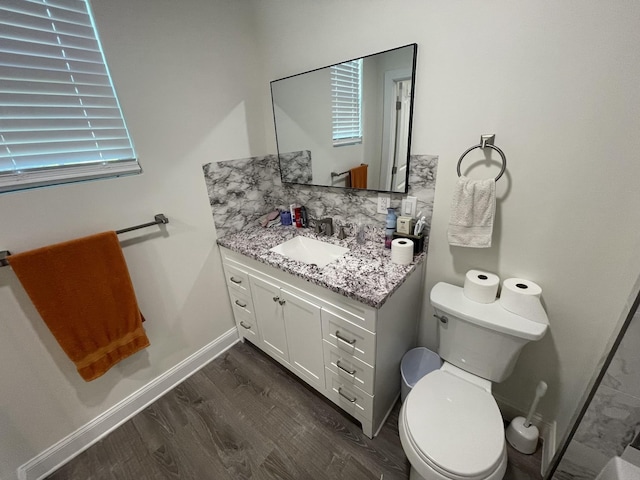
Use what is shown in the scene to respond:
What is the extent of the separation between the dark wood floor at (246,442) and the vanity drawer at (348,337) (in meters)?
0.53

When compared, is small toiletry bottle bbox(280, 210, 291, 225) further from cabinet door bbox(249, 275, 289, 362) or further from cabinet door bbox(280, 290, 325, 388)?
cabinet door bbox(280, 290, 325, 388)

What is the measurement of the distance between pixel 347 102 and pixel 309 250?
910 millimetres

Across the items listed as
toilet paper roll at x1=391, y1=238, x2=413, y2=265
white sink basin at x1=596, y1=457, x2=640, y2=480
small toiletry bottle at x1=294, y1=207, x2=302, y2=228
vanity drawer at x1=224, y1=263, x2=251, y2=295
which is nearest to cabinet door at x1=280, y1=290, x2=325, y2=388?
vanity drawer at x1=224, y1=263, x2=251, y2=295

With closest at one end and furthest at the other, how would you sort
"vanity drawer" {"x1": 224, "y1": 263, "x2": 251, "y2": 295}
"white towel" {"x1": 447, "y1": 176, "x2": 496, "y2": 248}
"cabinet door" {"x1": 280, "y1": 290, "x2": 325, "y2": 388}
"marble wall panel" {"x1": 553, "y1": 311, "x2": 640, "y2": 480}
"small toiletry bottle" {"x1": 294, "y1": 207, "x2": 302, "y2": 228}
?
"marble wall panel" {"x1": 553, "y1": 311, "x2": 640, "y2": 480} → "white towel" {"x1": 447, "y1": 176, "x2": 496, "y2": 248} → "cabinet door" {"x1": 280, "y1": 290, "x2": 325, "y2": 388} → "vanity drawer" {"x1": 224, "y1": 263, "x2": 251, "y2": 295} → "small toiletry bottle" {"x1": 294, "y1": 207, "x2": 302, "y2": 228}

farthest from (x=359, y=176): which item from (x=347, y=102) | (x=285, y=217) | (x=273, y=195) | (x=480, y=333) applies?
(x=480, y=333)

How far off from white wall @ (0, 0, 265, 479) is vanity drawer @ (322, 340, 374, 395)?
3.12 ft

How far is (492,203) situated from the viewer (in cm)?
106

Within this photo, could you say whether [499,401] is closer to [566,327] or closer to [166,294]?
[566,327]

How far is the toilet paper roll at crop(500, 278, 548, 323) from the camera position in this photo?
41.1 inches

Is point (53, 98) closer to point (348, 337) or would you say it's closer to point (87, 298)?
point (87, 298)

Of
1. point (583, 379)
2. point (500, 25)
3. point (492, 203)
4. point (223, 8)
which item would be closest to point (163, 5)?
point (223, 8)

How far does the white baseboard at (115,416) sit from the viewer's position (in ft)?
4.09

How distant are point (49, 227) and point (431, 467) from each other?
69.7 inches

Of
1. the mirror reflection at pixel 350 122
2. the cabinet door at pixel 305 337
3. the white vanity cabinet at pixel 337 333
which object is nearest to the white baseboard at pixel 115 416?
the white vanity cabinet at pixel 337 333
